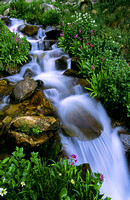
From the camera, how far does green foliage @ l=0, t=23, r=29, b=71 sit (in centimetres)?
561

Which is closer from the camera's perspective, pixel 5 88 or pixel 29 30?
pixel 5 88

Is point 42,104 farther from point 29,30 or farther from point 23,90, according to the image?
point 29,30

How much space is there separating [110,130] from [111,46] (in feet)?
11.3

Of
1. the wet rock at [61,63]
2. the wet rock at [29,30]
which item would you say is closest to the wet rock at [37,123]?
the wet rock at [61,63]

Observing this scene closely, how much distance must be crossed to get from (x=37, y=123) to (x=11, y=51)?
376 centimetres

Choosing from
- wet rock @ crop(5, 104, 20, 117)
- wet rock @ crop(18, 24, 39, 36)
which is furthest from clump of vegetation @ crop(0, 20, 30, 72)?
wet rock @ crop(18, 24, 39, 36)

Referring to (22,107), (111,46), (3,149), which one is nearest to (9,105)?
(22,107)

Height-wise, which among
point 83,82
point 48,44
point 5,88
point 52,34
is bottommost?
point 5,88

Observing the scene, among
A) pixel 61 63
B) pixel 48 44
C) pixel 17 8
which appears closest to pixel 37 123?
pixel 61 63

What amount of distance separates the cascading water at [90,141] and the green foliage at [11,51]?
1.52 ft

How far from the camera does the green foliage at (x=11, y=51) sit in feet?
18.4

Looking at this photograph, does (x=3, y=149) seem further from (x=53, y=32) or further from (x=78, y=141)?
(x=53, y=32)

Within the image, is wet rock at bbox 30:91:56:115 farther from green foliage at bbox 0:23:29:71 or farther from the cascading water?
green foliage at bbox 0:23:29:71

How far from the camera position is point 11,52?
5801 mm
